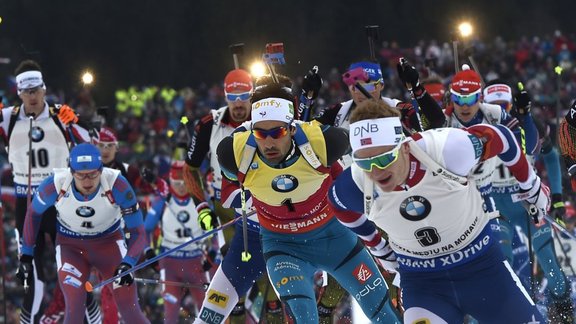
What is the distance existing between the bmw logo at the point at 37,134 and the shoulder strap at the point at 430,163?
5986 mm

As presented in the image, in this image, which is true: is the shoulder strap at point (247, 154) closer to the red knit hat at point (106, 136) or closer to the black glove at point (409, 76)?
the black glove at point (409, 76)

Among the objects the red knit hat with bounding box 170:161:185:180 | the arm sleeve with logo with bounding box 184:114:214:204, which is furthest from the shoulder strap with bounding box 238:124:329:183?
the red knit hat with bounding box 170:161:185:180

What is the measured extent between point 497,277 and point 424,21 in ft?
95.5

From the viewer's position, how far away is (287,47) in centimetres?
3416

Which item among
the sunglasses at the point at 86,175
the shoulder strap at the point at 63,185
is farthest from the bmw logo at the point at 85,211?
the sunglasses at the point at 86,175

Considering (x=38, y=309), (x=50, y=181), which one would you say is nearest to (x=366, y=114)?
(x=50, y=181)

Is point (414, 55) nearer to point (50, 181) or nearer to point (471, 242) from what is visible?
point (50, 181)

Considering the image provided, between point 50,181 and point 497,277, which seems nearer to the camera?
point 497,277

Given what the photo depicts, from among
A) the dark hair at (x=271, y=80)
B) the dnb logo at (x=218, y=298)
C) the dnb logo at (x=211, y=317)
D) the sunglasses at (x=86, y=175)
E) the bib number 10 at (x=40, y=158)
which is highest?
the dark hair at (x=271, y=80)

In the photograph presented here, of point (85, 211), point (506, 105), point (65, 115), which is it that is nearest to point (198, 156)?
point (85, 211)

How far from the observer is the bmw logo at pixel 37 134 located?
36.8ft

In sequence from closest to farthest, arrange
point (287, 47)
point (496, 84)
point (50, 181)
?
point (50, 181)
point (496, 84)
point (287, 47)

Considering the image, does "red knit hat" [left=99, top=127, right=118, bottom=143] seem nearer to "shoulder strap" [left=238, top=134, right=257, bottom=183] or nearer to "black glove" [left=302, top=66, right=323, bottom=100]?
"black glove" [left=302, top=66, right=323, bottom=100]

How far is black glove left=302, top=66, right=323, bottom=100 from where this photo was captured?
9.09 metres
